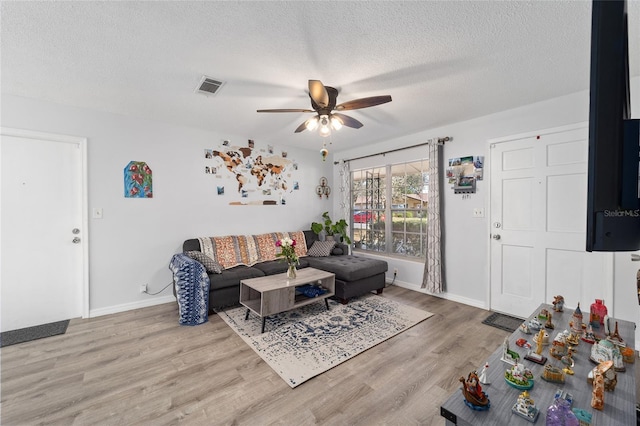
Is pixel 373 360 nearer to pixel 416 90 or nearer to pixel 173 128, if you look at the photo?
pixel 416 90

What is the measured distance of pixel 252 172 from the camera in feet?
14.4

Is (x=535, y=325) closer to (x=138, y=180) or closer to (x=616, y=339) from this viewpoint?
(x=616, y=339)

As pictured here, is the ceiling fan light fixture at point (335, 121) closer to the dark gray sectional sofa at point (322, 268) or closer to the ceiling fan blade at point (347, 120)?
the ceiling fan blade at point (347, 120)

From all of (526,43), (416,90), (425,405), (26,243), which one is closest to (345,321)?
(425,405)

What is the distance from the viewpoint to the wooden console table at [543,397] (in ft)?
3.31

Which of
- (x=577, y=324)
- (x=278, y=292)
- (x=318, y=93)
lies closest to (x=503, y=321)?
(x=577, y=324)

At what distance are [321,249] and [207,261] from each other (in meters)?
1.83

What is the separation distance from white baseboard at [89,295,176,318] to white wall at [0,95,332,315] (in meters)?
0.01

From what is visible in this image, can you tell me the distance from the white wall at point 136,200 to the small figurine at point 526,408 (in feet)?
12.5

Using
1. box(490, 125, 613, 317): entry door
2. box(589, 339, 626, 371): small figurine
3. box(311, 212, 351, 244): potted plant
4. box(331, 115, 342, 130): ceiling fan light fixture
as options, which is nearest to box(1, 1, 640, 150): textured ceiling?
box(331, 115, 342, 130): ceiling fan light fixture

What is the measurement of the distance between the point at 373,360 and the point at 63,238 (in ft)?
11.8

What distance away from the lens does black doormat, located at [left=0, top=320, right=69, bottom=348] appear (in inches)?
101

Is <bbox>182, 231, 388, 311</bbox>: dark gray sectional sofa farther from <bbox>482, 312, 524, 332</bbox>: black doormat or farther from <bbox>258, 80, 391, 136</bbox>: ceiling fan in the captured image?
<bbox>258, 80, 391, 136</bbox>: ceiling fan

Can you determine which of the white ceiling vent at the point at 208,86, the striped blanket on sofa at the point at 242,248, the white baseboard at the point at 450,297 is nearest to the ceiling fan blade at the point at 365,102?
the white ceiling vent at the point at 208,86
